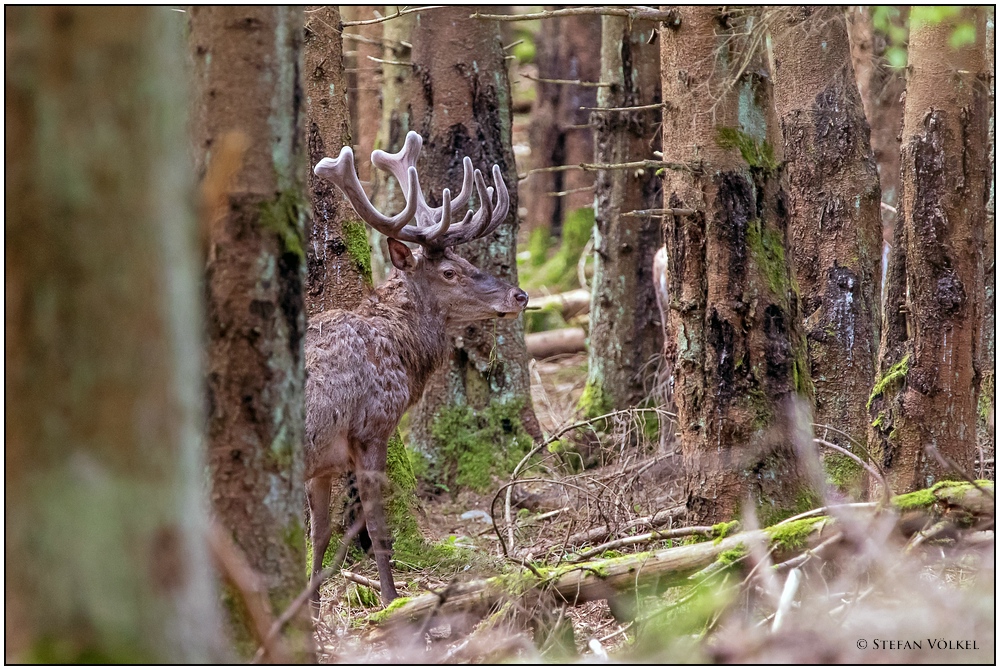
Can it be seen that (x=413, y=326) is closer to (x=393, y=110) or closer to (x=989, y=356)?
(x=393, y=110)

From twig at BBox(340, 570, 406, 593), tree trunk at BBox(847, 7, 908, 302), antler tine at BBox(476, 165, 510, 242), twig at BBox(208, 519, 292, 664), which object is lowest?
twig at BBox(340, 570, 406, 593)

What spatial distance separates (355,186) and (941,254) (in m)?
3.37

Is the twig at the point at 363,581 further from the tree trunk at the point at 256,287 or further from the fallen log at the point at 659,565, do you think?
the tree trunk at the point at 256,287

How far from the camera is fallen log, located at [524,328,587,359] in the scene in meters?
13.9

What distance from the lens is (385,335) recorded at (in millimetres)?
6605

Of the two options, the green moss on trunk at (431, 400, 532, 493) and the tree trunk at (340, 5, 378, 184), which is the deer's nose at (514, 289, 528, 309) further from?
the tree trunk at (340, 5, 378, 184)

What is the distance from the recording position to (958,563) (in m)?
4.12

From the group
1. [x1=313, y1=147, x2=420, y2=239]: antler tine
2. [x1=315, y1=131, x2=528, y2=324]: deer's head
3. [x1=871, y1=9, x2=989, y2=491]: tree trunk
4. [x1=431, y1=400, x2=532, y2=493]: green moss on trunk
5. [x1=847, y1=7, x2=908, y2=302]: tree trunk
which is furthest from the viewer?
[x1=847, y1=7, x2=908, y2=302]: tree trunk

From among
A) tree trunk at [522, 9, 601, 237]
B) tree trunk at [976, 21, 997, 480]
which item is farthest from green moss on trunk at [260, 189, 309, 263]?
tree trunk at [522, 9, 601, 237]

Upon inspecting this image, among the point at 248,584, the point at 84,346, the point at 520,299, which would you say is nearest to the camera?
the point at 84,346

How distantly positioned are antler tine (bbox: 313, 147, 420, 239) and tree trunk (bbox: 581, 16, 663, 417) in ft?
13.3

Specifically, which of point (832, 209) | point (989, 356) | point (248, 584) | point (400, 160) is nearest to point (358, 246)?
point (400, 160)

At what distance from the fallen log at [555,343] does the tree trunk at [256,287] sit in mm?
10507

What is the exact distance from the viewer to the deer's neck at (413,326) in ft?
22.1
